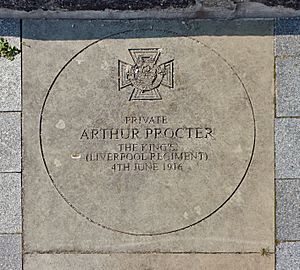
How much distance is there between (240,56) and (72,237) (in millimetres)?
1254

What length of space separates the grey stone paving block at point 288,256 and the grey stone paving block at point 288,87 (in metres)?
0.66

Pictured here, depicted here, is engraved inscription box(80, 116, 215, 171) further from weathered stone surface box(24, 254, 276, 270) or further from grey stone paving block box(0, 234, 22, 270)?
grey stone paving block box(0, 234, 22, 270)

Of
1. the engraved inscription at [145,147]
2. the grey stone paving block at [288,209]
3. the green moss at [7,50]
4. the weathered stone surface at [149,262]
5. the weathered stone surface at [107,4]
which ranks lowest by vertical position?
the weathered stone surface at [149,262]

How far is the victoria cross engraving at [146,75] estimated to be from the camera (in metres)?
2.65

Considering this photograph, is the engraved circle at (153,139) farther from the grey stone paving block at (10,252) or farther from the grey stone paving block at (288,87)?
the grey stone paving block at (10,252)

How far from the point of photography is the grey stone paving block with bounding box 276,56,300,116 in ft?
8.63

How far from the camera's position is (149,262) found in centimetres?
266

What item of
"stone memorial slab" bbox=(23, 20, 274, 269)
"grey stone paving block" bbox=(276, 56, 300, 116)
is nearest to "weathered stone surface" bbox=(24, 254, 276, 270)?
"stone memorial slab" bbox=(23, 20, 274, 269)

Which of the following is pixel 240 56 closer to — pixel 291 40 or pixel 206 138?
pixel 291 40

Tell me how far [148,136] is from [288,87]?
75 cm

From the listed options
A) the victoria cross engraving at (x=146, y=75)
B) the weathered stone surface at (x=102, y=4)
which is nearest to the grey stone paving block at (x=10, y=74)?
the weathered stone surface at (x=102, y=4)

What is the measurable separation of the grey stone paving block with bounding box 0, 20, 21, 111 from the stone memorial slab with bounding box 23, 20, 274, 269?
0.16 feet

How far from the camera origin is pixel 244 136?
8.67 feet

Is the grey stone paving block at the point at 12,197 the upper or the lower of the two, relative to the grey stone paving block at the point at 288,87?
lower
